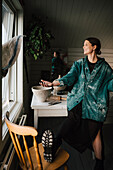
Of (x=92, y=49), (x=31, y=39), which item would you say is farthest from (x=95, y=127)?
(x=31, y=39)

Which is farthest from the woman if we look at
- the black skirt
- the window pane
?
the window pane

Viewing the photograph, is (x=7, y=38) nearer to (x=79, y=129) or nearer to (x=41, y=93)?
(x=41, y=93)

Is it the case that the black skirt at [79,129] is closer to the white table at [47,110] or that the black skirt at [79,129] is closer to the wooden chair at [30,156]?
the white table at [47,110]

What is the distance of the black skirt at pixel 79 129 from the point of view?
1693 millimetres

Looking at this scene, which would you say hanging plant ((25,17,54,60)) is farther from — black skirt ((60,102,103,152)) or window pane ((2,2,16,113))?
black skirt ((60,102,103,152))

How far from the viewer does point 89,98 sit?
1662 millimetres

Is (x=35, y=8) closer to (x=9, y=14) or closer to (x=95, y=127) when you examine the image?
(x=9, y=14)

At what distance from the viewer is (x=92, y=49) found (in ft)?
5.57

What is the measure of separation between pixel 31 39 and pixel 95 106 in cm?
175

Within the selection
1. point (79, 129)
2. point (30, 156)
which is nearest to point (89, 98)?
point (79, 129)

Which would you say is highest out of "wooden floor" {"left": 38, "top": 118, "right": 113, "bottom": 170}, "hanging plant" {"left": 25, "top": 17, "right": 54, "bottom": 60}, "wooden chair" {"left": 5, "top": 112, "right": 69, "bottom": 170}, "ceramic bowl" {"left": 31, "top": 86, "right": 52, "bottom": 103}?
"hanging plant" {"left": 25, "top": 17, "right": 54, "bottom": 60}

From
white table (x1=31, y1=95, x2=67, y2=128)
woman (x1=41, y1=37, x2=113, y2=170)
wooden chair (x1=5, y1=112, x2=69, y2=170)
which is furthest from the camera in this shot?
white table (x1=31, y1=95, x2=67, y2=128)

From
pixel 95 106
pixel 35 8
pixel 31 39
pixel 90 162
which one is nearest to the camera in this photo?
pixel 95 106

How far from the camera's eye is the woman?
1.65 meters
